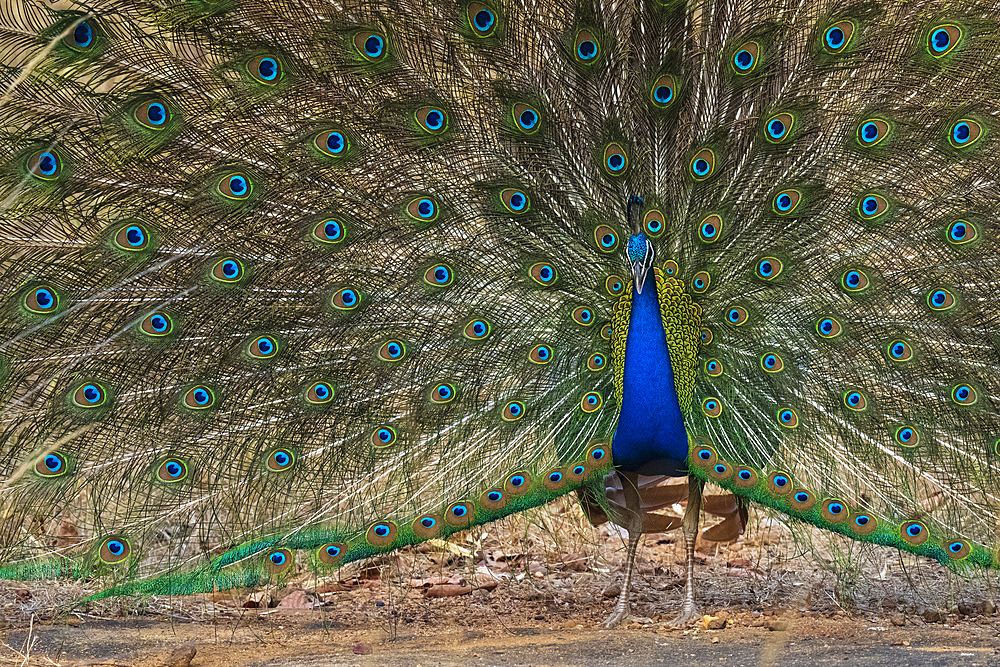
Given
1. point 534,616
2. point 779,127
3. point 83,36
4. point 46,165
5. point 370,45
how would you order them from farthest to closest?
point 534,616 → point 779,127 → point 370,45 → point 46,165 → point 83,36

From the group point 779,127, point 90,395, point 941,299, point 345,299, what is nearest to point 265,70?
point 345,299

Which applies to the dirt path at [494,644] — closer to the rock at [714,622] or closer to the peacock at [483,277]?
the rock at [714,622]

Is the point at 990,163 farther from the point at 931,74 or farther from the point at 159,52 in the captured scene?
the point at 159,52

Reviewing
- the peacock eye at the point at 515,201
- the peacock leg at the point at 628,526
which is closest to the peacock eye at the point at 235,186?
the peacock eye at the point at 515,201

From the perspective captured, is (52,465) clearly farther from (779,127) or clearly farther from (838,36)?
(838,36)

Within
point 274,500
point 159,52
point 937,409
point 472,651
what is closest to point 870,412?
point 937,409

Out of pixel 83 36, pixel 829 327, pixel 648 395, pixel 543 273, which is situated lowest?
pixel 648 395

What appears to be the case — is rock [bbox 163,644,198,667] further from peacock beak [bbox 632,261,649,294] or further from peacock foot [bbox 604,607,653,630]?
peacock beak [bbox 632,261,649,294]
